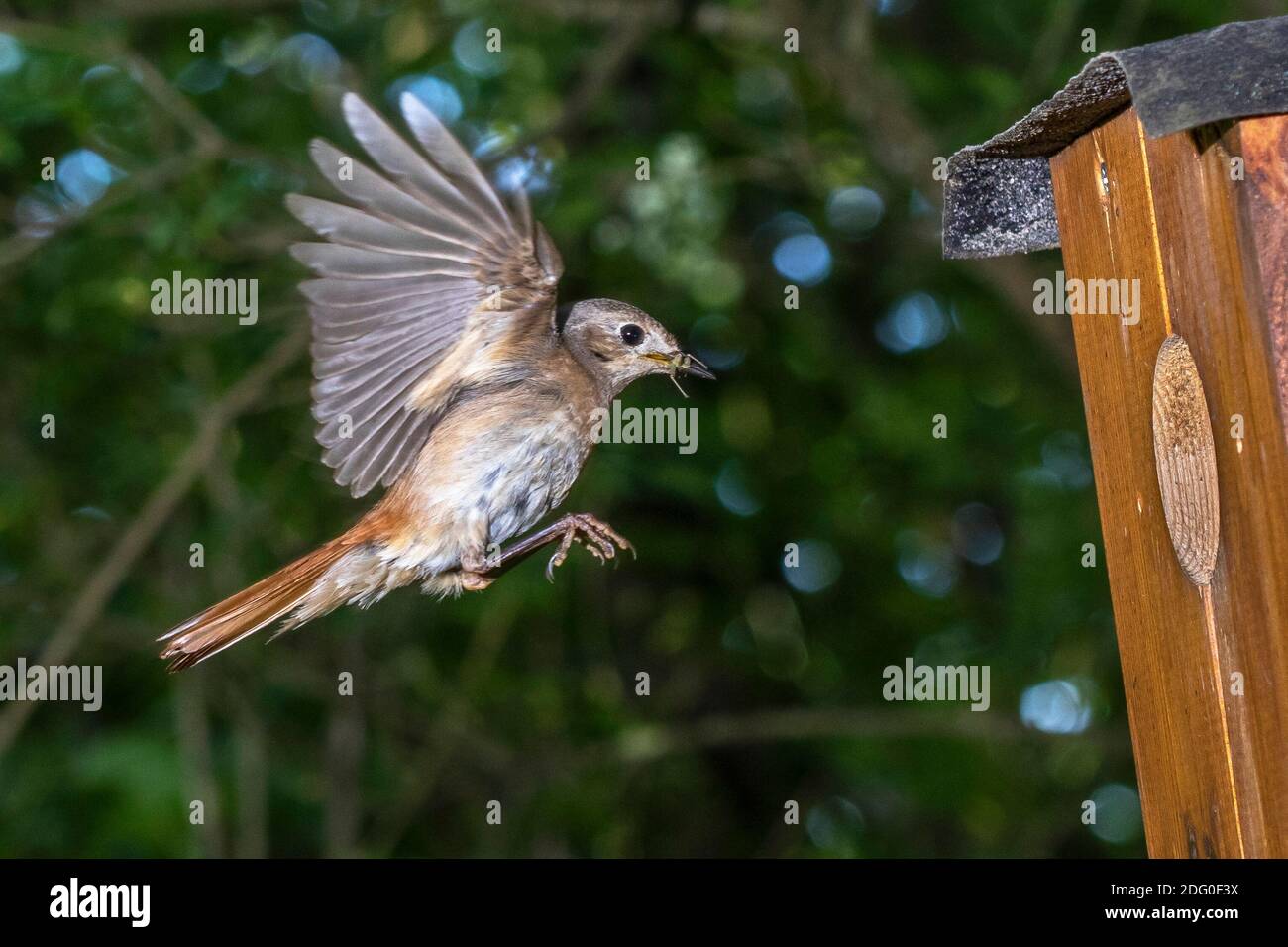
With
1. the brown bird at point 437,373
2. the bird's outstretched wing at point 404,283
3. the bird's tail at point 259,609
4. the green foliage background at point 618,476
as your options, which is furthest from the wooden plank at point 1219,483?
the green foliage background at point 618,476

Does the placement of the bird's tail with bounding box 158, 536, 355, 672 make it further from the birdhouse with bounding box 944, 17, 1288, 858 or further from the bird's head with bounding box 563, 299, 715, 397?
the birdhouse with bounding box 944, 17, 1288, 858

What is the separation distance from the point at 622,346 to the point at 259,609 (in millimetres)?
969

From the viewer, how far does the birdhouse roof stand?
245 centimetres

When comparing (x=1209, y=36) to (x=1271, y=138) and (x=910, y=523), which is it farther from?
(x=910, y=523)

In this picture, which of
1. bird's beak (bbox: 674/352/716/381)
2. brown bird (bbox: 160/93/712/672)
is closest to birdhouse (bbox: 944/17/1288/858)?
bird's beak (bbox: 674/352/716/381)

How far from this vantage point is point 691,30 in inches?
264

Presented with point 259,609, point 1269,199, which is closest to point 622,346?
point 259,609

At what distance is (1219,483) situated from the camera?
259 centimetres

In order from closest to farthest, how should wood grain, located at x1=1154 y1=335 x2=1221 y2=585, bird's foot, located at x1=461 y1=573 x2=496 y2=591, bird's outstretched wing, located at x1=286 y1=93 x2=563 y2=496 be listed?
wood grain, located at x1=1154 y1=335 x2=1221 y2=585
bird's outstretched wing, located at x1=286 y1=93 x2=563 y2=496
bird's foot, located at x1=461 y1=573 x2=496 y2=591

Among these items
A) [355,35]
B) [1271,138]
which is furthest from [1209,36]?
[355,35]

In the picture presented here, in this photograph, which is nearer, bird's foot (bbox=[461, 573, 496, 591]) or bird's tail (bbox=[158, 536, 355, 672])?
bird's tail (bbox=[158, 536, 355, 672])

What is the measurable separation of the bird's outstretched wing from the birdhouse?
1053 millimetres

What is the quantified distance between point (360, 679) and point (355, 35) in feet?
9.81

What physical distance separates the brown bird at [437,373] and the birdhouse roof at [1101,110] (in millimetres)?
735
